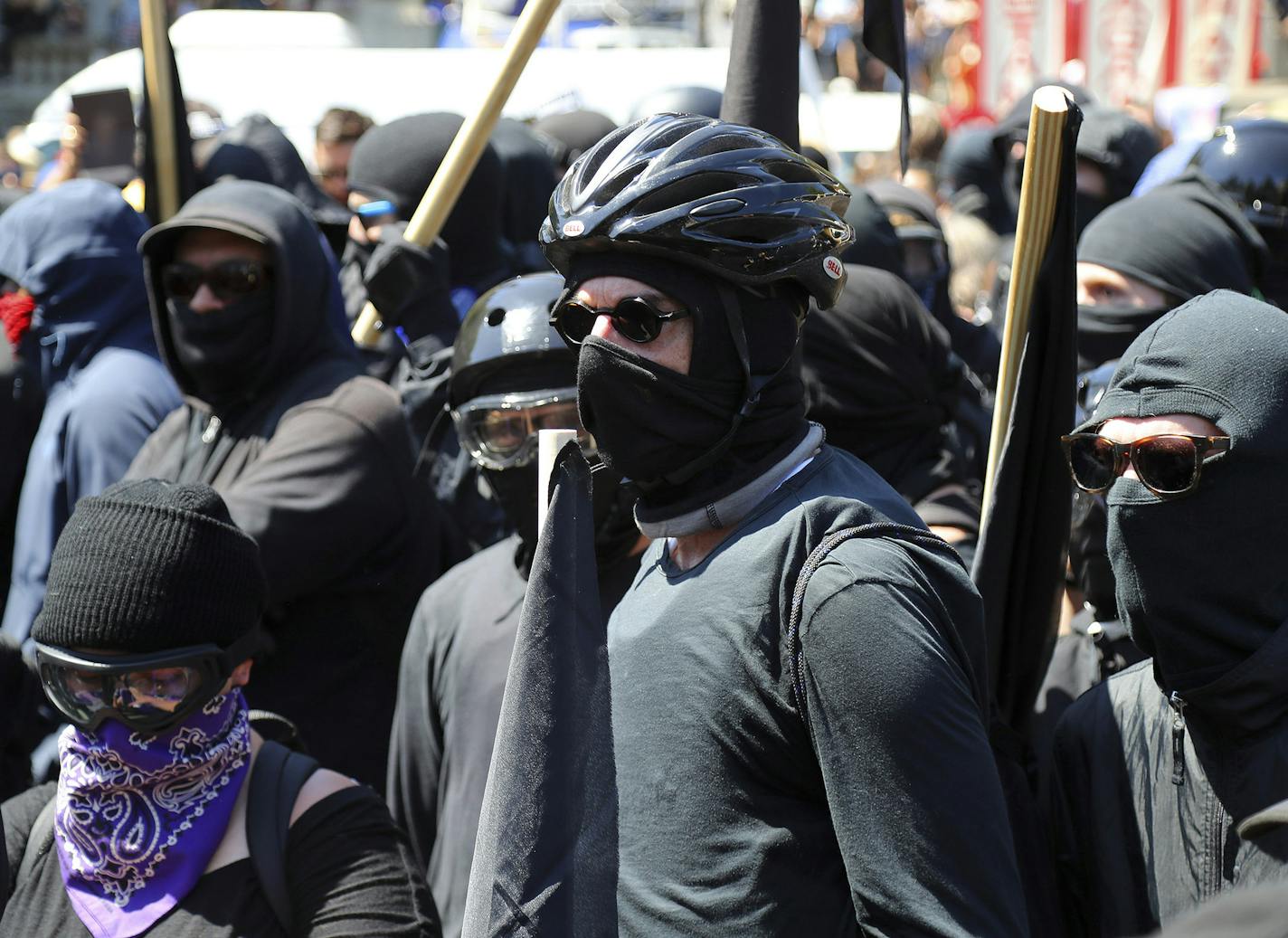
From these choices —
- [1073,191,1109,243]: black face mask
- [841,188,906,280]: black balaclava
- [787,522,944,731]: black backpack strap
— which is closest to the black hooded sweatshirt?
[841,188,906,280]: black balaclava

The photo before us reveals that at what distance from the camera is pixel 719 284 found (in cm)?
241

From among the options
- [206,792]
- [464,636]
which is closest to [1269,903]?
[206,792]

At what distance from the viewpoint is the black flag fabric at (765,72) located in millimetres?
2943

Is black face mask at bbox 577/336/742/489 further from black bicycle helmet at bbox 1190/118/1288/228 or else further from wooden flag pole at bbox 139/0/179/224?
wooden flag pole at bbox 139/0/179/224

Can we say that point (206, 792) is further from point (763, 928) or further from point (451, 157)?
point (451, 157)

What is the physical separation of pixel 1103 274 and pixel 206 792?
2660 mm

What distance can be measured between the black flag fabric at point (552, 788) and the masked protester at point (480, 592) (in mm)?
1233

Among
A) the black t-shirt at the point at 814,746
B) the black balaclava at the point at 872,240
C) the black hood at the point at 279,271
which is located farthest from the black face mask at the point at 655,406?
the black balaclava at the point at 872,240

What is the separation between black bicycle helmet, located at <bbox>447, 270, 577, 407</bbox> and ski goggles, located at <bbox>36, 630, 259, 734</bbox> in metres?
1.02

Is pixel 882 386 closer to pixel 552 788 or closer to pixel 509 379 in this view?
pixel 509 379

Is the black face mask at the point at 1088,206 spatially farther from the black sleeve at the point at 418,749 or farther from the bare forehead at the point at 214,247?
the black sleeve at the point at 418,749

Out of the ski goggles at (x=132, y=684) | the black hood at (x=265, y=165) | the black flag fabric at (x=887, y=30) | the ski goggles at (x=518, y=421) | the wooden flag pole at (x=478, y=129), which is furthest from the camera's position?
the black hood at (x=265, y=165)

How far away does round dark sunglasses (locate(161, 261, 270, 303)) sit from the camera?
443 cm

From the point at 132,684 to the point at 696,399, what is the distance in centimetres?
130
